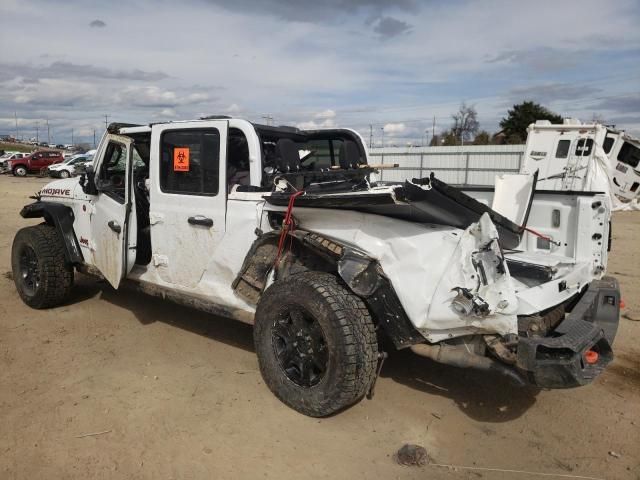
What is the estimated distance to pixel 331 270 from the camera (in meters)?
3.79

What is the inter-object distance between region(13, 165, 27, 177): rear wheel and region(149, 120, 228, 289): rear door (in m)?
35.9

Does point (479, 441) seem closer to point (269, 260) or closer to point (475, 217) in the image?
point (475, 217)

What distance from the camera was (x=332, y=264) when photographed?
3709 mm

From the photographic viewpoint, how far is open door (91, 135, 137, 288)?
15.7 feet

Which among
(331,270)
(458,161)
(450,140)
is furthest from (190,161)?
(450,140)

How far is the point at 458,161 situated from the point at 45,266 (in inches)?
705

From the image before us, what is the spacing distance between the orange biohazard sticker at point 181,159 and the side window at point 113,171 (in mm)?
933

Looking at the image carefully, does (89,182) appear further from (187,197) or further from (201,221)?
(201,221)

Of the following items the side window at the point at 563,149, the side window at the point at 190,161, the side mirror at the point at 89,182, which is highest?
the side window at the point at 563,149

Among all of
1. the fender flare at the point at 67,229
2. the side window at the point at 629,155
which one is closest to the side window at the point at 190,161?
the fender flare at the point at 67,229

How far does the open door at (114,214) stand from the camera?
4789 millimetres

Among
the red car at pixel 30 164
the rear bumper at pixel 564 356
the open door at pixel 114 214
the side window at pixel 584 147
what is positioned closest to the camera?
the rear bumper at pixel 564 356

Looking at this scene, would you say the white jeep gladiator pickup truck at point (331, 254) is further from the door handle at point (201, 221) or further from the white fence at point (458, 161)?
the white fence at point (458, 161)

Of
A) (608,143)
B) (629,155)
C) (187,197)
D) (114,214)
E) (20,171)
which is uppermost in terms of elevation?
(608,143)
